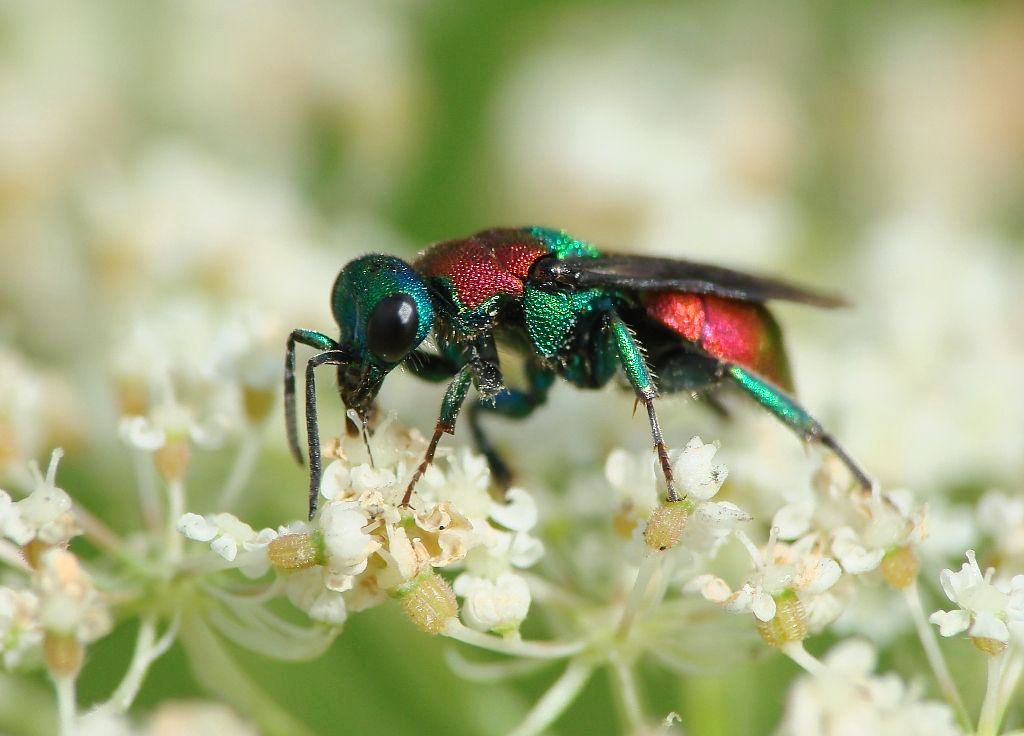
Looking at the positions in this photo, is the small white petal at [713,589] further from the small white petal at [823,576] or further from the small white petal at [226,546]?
the small white petal at [226,546]

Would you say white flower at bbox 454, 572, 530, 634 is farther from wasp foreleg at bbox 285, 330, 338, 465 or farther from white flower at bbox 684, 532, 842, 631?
wasp foreleg at bbox 285, 330, 338, 465

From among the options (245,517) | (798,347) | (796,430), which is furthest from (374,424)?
(798,347)

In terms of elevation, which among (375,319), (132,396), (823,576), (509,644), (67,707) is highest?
(375,319)

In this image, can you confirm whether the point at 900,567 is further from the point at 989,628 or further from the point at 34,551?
the point at 34,551

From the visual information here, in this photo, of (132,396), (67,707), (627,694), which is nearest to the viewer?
(67,707)

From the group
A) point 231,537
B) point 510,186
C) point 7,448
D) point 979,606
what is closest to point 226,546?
point 231,537

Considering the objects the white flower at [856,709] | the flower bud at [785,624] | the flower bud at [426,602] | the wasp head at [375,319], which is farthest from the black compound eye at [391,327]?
the white flower at [856,709]
